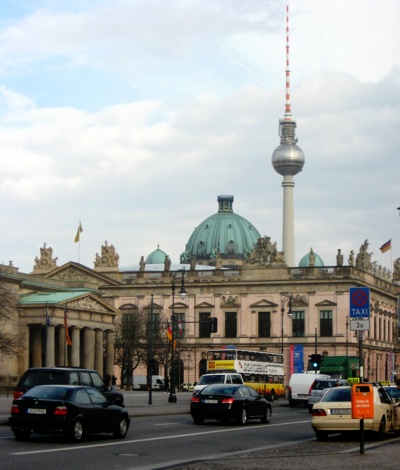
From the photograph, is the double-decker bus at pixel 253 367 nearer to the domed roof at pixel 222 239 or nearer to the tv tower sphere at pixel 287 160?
the tv tower sphere at pixel 287 160

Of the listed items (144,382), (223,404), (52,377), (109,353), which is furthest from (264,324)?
(52,377)

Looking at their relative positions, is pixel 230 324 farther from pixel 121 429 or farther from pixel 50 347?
pixel 121 429

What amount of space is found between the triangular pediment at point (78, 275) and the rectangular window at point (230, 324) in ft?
50.5

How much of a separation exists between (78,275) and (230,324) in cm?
1999

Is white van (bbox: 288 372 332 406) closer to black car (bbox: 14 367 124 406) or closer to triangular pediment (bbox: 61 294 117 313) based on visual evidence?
triangular pediment (bbox: 61 294 117 313)

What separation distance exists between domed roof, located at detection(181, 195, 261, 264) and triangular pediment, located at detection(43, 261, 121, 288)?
1719 inches

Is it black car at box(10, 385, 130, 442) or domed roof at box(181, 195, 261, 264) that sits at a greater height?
domed roof at box(181, 195, 261, 264)

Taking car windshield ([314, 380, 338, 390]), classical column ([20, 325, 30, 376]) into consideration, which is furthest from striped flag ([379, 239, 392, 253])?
car windshield ([314, 380, 338, 390])

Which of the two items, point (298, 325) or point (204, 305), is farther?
point (204, 305)

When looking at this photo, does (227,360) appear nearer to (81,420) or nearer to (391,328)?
(81,420)

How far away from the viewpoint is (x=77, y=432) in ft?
99.7

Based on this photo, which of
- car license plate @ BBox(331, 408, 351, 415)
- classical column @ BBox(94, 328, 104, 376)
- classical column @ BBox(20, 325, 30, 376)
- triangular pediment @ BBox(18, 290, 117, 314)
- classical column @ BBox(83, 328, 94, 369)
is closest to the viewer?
car license plate @ BBox(331, 408, 351, 415)

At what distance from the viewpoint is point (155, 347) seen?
421 feet

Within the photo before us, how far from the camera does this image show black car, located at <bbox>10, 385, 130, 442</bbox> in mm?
29672
